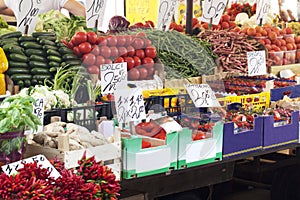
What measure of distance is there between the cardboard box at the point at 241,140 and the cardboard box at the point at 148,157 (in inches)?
16.4

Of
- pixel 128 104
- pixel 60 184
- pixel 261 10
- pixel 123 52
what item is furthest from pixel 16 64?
pixel 261 10

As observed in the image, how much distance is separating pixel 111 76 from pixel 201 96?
0.53 meters

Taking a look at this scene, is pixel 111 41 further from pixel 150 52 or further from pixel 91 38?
pixel 150 52

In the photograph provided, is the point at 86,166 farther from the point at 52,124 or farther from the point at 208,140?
the point at 208,140

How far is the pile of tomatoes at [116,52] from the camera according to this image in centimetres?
438

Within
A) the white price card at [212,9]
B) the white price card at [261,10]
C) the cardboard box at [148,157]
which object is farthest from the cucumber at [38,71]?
the white price card at [261,10]

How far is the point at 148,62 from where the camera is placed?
451 centimetres

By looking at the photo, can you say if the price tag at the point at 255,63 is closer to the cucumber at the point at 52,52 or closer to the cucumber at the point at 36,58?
the cucumber at the point at 52,52

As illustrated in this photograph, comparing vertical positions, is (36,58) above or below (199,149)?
above

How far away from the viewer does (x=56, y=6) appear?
5918mm

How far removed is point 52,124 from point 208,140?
0.86 m

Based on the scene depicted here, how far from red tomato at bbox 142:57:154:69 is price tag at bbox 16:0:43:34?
35.2 inches

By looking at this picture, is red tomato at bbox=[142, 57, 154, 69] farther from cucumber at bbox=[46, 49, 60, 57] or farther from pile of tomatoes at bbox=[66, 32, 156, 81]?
cucumber at bbox=[46, 49, 60, 57]

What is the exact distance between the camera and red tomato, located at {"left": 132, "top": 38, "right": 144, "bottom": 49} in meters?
4.64
